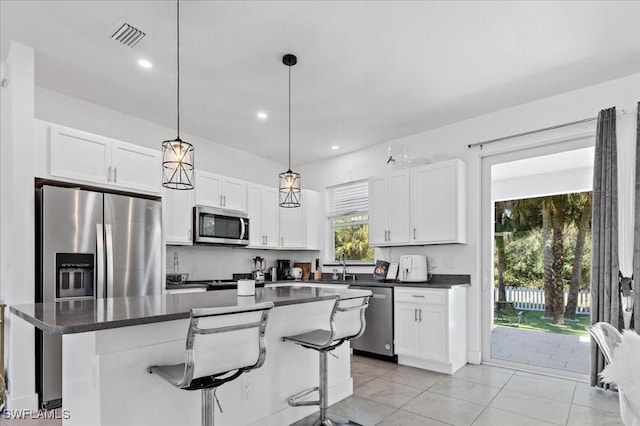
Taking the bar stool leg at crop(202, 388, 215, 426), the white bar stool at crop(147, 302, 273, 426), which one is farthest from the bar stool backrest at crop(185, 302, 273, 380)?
the bar stool leg at crop(202, 388, 215, 426)

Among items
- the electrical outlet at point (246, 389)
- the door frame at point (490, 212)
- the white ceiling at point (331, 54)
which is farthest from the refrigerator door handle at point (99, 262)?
the door frame at point (490, 212)

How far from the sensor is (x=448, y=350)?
373 cm

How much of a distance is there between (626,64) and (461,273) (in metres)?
2.48

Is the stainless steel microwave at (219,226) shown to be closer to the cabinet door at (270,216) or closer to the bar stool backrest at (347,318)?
the cabinet door at (270,216)

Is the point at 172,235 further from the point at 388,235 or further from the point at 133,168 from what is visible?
the point at 388,235

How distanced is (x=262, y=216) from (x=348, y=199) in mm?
1352

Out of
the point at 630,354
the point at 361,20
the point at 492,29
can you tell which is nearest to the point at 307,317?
the point at 630,354

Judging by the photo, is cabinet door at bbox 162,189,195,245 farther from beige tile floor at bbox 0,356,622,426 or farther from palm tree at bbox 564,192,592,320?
palm tree at bbox 564,192,592,320

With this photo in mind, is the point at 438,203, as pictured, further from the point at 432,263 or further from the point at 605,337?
the point at 605,337

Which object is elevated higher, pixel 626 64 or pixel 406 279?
pixel 626 64

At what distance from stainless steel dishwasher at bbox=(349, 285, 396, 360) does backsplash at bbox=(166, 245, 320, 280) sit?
176cm

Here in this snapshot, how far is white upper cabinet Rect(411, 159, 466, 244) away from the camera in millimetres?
4156

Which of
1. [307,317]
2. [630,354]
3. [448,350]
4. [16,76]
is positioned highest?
[16,76]

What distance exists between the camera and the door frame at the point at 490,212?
3.80m
